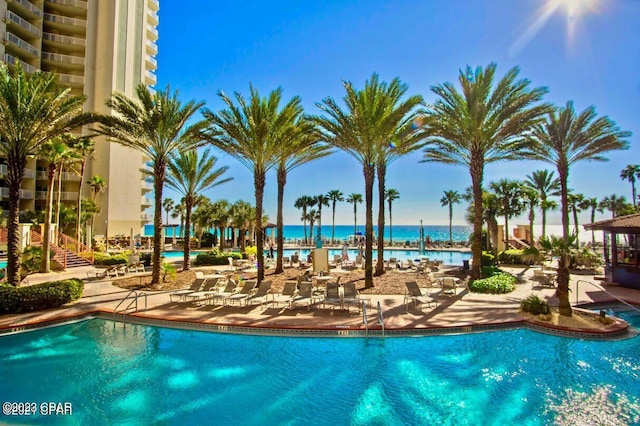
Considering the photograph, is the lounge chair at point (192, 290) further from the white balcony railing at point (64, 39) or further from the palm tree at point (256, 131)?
the white balcony railing at point (64, 39)

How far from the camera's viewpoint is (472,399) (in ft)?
21.1

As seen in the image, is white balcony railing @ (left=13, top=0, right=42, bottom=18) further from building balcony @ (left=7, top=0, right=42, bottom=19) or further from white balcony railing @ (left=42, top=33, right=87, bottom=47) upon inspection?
white balcony railing @ (left=42, top=33, right=87, bottom=47)

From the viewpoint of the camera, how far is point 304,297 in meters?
12.4

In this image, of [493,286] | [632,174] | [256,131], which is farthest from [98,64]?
[632,174]

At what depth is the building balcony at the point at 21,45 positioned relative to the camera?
32.6 meters

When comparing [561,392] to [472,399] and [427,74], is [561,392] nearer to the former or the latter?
[472,399]

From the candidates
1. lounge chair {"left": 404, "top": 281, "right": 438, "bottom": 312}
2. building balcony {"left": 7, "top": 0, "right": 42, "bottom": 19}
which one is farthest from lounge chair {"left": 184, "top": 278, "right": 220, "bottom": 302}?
building balcony {"left": 7, "top": 0, "right": 42, "bottom": 19}

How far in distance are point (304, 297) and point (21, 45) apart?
4044 centimetres

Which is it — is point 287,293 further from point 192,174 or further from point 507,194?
point 507,194

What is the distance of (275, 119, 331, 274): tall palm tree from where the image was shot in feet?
55.5

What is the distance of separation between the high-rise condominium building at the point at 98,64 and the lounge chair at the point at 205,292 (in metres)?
28.7

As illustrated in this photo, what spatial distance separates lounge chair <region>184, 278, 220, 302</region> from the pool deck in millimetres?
464

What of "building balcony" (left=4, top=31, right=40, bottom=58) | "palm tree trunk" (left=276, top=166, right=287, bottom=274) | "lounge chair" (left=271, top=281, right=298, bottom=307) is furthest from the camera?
"building balcony" (left=4, top=31, right=40, bottom=58)

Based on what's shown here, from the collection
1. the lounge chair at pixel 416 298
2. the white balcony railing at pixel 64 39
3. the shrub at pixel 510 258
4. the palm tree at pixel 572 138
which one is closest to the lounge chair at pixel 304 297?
the lounge chair at pixel 416 298
